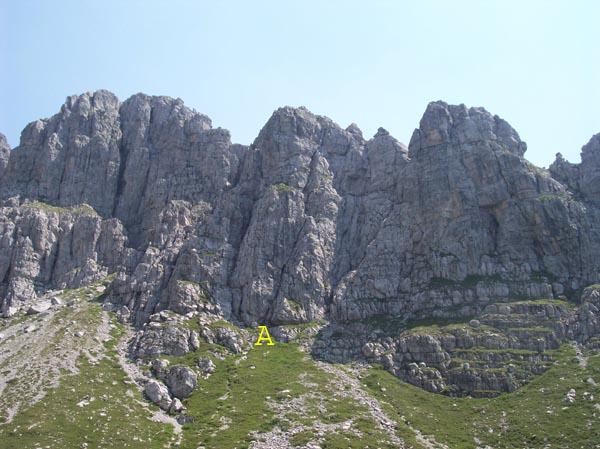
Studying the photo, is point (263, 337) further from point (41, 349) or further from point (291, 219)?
point (41, 349)

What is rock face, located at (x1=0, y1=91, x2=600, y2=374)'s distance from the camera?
419ft

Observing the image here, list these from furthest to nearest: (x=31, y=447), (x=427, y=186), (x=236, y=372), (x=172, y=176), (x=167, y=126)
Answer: (x=167, y=126) < (x=172, y=176) < (x=427, y=186) < (x=236, y=372) < (x=31, y=447)

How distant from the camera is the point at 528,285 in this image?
12175 centimetres

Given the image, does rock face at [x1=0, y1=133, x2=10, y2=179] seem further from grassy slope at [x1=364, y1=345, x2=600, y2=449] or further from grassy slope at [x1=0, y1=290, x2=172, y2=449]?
grassy slope at [x1=364, y1=345, x2=600, y2=449]

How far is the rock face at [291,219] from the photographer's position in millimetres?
127750

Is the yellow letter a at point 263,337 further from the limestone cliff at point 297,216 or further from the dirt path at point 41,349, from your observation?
the dirt path at point 41,349

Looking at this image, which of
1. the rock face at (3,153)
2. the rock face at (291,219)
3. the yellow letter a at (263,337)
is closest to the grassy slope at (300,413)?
the yellow letter a at (263,337)

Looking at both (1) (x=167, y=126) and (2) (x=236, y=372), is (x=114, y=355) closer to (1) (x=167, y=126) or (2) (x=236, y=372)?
(2) (x=236, y=372)

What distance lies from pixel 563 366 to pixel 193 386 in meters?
66.1

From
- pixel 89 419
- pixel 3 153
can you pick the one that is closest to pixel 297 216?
pixel 89 419

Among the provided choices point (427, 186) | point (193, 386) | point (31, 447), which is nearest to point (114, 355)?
point (193, 386)

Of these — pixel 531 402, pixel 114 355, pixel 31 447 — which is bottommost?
pixel 31 447

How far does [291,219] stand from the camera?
14825cm

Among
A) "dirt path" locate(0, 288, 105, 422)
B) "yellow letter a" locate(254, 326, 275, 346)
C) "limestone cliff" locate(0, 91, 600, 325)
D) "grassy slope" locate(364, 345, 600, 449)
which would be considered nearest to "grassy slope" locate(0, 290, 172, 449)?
"dirt path" locate(0, 288, 105, 422)
